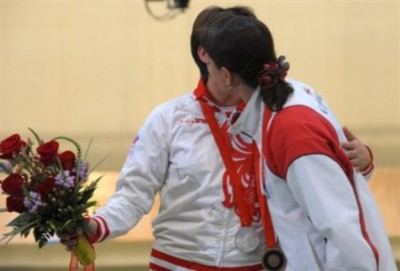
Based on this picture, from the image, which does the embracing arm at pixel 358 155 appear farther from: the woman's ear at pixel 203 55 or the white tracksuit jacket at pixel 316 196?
the woman's ear at pixel 203 55

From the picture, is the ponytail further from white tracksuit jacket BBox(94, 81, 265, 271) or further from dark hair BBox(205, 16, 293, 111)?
white tracksuit jacket BBox(94, 81, 265, 271)

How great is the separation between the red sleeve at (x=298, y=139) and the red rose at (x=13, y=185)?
0.67 metres

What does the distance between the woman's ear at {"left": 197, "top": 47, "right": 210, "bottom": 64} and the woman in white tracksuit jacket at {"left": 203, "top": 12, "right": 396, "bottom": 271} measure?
0.18 feet

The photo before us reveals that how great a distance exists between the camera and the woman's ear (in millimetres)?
1968

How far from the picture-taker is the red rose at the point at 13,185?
184cm

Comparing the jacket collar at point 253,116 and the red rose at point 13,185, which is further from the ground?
the jacket collar at point 253,116

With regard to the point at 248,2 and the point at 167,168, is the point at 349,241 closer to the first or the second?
the point at 167,168

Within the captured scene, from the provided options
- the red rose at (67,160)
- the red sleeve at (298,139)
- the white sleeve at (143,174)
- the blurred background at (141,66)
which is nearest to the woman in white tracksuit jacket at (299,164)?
the red sleeve at (298,139)

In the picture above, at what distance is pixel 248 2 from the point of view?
388 cm

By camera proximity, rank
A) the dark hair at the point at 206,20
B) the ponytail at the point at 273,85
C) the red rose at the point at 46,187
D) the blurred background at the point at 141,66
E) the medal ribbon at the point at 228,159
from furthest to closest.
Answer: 1. the blurred background at the point at 141,66
2. the medal ribbon at the point at 228,159
3. the dark hair at the point at 206,20
4. the red rose at the point at 46,187
5. the ponytail at the point at 273,85

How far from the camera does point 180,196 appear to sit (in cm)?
214

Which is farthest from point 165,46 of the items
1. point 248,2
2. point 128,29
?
point 248,2

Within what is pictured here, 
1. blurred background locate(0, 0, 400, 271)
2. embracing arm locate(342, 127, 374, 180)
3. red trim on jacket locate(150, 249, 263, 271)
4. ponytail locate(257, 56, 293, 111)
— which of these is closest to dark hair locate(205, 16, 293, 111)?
ponytail locate(257, 56, 293, 111)

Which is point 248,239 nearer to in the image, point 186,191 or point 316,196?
point 186,191
